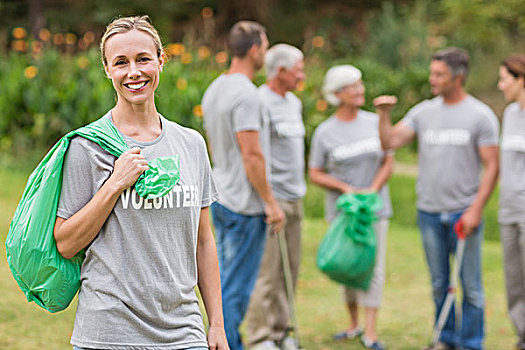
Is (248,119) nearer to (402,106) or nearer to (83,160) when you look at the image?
(83,160)

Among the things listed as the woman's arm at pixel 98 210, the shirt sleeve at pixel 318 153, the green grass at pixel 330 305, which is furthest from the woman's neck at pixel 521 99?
the woman's arm at pixel 98 210

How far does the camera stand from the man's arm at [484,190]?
5926 mm

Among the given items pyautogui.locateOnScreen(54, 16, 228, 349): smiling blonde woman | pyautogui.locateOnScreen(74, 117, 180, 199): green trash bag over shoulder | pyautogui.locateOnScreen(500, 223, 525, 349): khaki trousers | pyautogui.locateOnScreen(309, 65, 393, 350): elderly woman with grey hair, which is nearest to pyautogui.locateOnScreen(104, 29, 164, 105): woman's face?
pyautogui.locateOnScreen(54, 16, 228, 349): smiling blonde woman

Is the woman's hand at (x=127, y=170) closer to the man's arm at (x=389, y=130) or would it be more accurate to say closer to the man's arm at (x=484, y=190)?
the man's arm at (x=389, y=130)

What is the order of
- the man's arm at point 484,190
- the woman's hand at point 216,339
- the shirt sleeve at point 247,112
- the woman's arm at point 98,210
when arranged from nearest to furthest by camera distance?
1. the woman's arm at point 98,210
2. the woman's hand at point 216,339
3. the shirt sleeve at point 247,112
4. the man's arm at point 484,190

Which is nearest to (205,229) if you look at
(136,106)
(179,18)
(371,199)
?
(136,106)

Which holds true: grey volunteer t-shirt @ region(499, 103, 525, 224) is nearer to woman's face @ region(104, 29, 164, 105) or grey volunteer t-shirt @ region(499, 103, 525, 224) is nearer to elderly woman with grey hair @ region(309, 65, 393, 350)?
elderly woman with grey hair @ region(309, 65, 393, 350)

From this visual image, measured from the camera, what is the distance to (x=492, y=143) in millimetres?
6000

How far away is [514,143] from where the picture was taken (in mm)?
6039

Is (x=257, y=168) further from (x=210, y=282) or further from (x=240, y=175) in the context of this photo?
(x=210, y=282)

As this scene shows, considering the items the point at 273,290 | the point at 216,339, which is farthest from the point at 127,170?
the point at 273,290

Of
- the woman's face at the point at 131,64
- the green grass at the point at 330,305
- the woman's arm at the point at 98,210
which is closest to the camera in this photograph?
the woman's arm at the point at 98,210

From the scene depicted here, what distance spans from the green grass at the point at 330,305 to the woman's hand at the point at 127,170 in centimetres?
345

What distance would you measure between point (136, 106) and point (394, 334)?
15.2 ft
